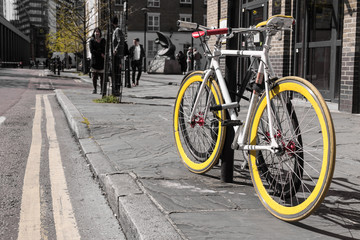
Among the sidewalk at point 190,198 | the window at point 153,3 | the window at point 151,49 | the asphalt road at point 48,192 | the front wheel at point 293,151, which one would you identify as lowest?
the asphalt road at point 48,192

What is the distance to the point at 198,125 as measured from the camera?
13.6 feet

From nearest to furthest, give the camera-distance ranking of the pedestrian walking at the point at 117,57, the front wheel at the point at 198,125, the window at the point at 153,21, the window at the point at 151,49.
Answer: the front wheel at the point at 198,125 → the pedestrian walking at the point at 117,57 → the window at the point at 151,49 → the window at the point at 153,21

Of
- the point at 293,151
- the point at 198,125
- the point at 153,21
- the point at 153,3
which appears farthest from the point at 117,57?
the point at 153,3

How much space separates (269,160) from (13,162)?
3.01 meters

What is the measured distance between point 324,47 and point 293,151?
902 cm

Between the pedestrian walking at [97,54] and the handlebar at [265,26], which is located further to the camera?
the pedestrian walking at [97,54]

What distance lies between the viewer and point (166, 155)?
4.98 m

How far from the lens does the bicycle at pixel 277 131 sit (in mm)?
2602

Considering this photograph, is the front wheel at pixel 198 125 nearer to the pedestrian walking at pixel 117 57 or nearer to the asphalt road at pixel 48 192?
the asphalt road at pixel 48 192

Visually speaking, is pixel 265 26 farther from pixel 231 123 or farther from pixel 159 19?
pixel 159 19

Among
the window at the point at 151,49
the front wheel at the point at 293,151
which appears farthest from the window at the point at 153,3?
the front wheel at the point at 293,151

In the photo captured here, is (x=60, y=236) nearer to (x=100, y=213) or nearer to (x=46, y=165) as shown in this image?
(x=100, y=213)

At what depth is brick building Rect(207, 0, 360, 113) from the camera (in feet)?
30.9

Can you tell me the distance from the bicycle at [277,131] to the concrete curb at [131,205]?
71 centimetres
